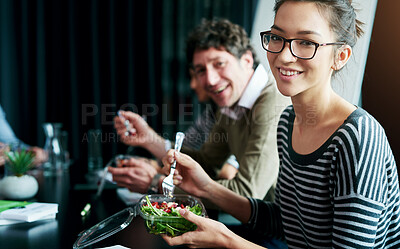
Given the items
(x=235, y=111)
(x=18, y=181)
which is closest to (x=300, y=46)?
(x=235, y=111)

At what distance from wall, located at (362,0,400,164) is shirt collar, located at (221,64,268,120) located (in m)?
0.52

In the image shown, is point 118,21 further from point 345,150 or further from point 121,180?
point 345,150

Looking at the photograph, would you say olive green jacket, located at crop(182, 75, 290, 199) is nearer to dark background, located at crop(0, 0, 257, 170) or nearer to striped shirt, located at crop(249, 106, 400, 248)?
striped shirt, located at crop(249, 106, 400, 248)

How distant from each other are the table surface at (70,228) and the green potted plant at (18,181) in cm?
5

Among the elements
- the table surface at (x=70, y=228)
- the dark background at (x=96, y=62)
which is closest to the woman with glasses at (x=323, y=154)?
the table surface at (x=70, y=228)

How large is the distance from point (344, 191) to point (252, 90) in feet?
2.76

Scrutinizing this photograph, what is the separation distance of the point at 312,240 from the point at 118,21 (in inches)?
106

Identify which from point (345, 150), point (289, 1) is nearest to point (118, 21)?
point (289, 1)

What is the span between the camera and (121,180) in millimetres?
1476

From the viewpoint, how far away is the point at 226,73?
5.98 feet

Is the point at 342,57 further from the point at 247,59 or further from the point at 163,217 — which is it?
the point at 247,59

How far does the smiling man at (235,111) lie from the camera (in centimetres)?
151

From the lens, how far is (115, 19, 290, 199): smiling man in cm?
151

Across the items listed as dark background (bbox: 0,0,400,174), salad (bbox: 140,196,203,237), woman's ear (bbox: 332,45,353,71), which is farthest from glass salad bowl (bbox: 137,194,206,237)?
dark background (bbox: 0,0,400,174)
